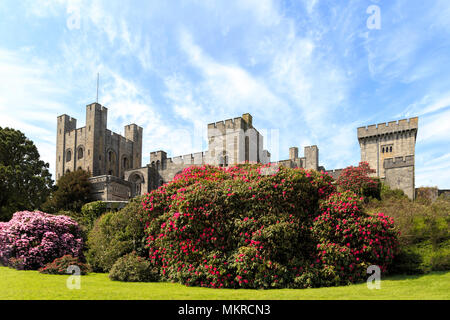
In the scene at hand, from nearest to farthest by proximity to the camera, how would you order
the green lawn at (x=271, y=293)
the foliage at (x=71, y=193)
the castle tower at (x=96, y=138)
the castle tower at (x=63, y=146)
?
the green lawn at (x=271, y=293) → the foliage at (x=71, y=193) → the castle tower at (x=96, y=138) → the castle tower at (x=63, y=146)

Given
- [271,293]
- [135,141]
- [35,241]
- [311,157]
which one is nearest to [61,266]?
[35,241]

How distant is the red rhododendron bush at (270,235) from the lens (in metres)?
9.15

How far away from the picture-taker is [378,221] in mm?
9445

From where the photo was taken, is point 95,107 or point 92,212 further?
point 95,107

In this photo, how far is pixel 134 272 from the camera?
10742 mm

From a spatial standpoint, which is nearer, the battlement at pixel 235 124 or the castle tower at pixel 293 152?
the battlement at pixel 235 124

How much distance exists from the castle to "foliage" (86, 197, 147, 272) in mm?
17843

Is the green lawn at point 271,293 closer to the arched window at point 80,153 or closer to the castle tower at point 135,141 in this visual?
the arched window at point 80,153

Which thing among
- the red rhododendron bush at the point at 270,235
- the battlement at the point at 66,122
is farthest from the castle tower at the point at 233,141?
the red rhododendron bush at the point at 270,235

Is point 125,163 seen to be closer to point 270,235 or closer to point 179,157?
point 179,157

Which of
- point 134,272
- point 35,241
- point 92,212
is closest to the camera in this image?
point 134,272

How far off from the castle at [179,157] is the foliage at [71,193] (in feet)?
3.20

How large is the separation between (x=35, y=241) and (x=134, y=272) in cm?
564

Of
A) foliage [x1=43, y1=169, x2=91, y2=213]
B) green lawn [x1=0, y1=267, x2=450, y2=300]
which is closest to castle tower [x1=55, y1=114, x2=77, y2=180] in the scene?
foliage [x1=43, y1=169, x2=91, y2=213]
